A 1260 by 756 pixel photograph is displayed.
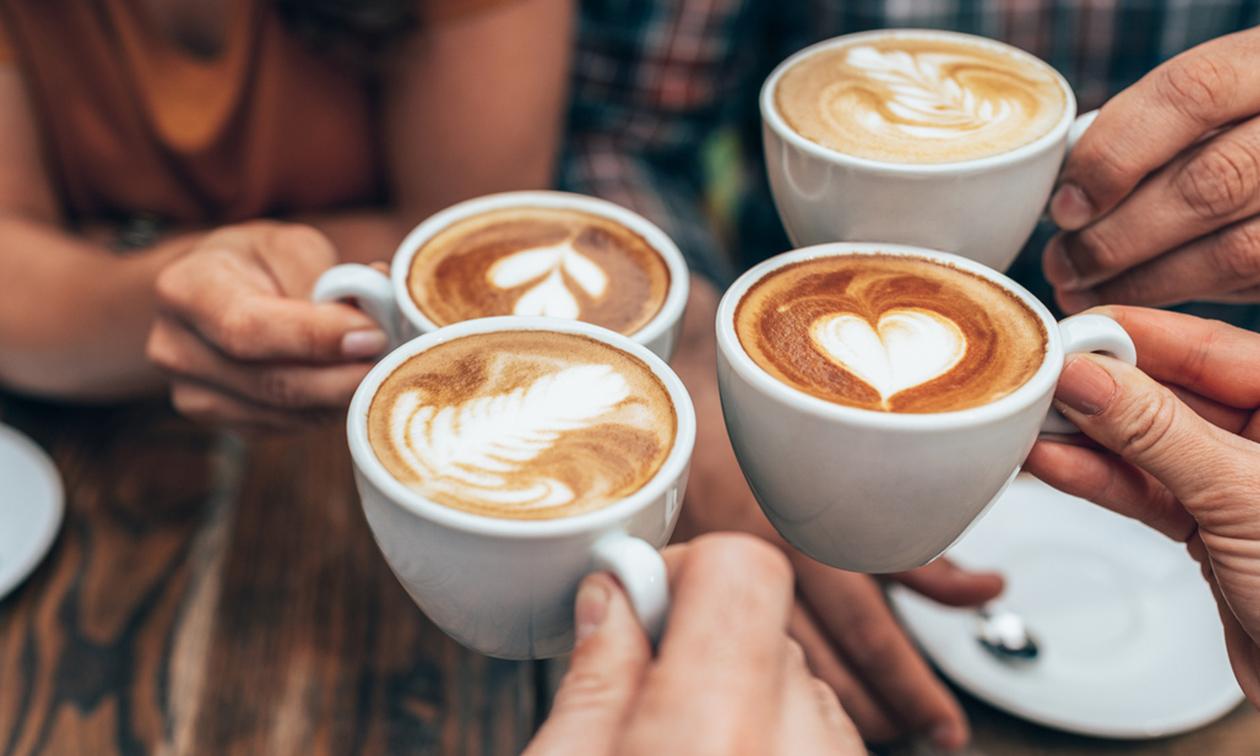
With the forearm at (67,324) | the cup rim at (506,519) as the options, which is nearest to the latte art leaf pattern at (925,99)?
the cup rim at (506,519)

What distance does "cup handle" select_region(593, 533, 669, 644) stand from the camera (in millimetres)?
431

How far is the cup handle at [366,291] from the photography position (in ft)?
2.08

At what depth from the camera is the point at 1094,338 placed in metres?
0.55

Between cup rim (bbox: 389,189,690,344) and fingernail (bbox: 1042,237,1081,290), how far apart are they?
10.6 inches

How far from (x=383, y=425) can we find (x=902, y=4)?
973 millimetres

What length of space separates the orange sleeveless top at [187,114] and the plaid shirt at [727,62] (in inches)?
12.0

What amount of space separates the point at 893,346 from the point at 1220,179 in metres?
0.28

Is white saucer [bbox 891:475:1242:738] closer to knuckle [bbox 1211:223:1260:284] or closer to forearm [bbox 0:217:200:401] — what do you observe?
knuckle [bbox 1211:223:1260:284]

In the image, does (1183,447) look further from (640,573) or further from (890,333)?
(640,573)

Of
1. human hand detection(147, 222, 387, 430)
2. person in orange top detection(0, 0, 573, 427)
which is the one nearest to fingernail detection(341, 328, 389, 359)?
human hand detection(147, 222, 387, 430)

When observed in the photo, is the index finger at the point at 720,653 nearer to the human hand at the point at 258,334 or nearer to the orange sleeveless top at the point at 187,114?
the human hand at the point at 258,334

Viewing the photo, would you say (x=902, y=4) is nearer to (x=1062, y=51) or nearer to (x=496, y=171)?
(x=1062, y=51)

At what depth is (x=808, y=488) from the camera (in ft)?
1.68

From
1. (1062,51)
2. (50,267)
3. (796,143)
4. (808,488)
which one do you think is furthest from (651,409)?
(1062,51)
